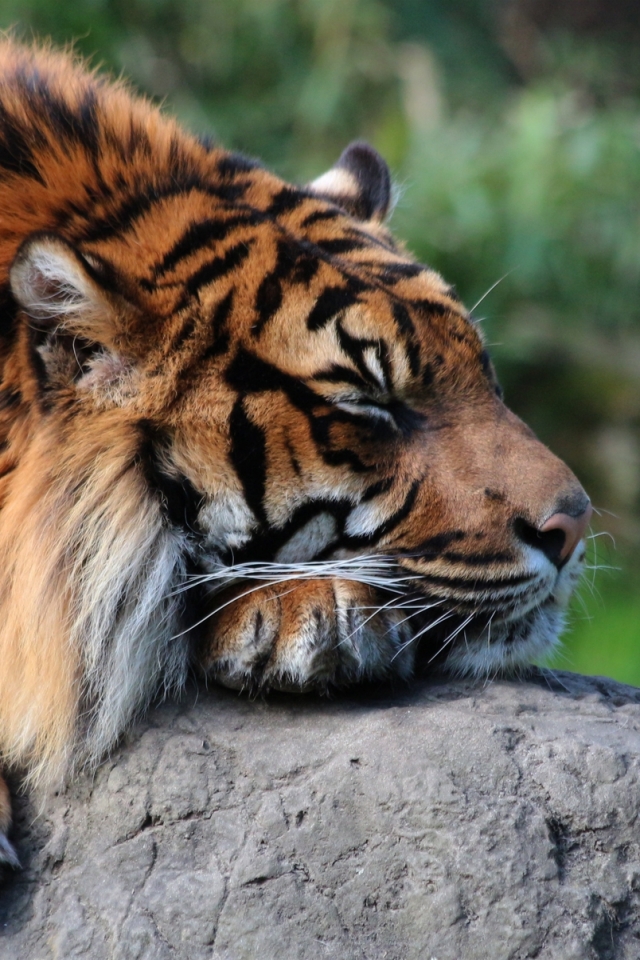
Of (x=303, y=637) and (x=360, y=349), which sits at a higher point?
(x=360, y=349)

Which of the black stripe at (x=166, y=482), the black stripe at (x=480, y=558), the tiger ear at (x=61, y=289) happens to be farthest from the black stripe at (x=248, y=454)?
the black stripe at (x=480, y=558)

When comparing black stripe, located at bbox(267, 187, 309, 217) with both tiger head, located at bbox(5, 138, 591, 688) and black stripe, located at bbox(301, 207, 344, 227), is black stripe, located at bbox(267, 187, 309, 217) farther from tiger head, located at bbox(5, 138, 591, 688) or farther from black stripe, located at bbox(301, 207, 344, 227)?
tiger head, located at bbox(5, 138, 591, 688)

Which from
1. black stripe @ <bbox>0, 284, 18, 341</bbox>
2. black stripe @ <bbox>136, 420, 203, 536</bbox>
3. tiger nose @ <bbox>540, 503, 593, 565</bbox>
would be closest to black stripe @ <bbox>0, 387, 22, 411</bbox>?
black stripe @ <bbox>0, 284, 18, 341</bbox>

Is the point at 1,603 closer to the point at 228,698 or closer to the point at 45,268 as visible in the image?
the point at 228,698

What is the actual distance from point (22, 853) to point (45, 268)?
4.03 feet

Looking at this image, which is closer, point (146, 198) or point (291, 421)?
point (291, 421)

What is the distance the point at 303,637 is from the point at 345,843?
1.43 feet

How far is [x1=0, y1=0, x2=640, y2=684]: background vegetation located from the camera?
738 centimetres

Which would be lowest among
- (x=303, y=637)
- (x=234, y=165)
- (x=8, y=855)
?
(x=8, y=855)

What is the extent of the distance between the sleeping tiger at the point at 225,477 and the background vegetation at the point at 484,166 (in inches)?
127

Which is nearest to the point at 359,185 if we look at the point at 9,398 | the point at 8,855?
the point at 9,398

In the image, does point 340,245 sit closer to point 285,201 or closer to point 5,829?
point 285,201

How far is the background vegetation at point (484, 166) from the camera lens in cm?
738

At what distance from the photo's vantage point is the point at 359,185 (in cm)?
348
